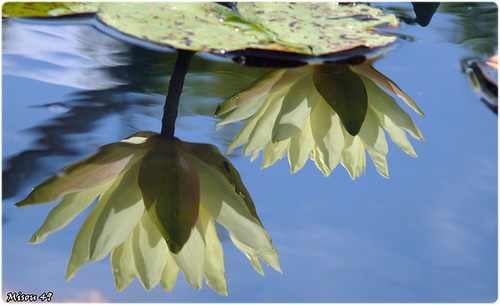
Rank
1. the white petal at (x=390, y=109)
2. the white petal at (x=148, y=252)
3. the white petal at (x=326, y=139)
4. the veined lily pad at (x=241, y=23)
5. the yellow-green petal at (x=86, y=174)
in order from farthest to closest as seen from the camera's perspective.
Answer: the veined lily pad at (x=241, y=23), the white petal at (x=390, y=109), the white petal at (x=326, y=139), the yellow-green petal at (x=86, y=174), the white petal at (x=148, y=252)

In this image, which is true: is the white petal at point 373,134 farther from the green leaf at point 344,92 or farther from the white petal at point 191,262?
the white petal at point 191,262

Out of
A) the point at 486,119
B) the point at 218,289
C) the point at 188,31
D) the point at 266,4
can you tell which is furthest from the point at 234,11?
the point at 218,289

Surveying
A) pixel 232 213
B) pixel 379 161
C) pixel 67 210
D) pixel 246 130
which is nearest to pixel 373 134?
pixel 379 161

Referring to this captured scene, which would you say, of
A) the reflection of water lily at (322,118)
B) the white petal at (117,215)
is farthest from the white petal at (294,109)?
the white petal at (117,215)

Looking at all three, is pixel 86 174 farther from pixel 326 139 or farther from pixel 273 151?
pixel 326 139

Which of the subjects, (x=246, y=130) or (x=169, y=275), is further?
(x=246, y=130)

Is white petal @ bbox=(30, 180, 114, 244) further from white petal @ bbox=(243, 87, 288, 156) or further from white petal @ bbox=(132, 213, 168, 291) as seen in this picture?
white petal @ bbox=(243, 87, 288, 156)
